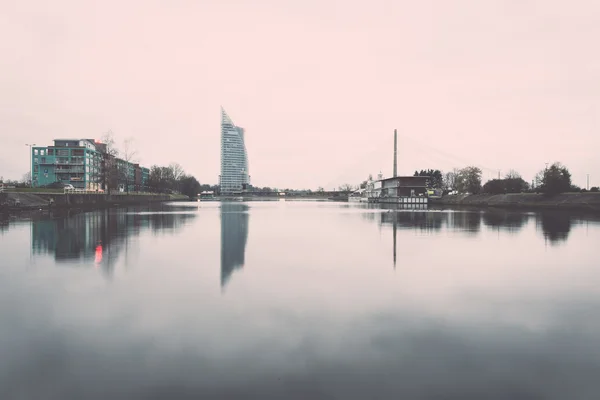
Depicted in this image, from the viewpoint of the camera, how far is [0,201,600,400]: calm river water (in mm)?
7371

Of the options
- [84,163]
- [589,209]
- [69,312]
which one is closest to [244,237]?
[69,312]

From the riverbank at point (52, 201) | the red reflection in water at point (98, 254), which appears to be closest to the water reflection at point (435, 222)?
the red reflection in water at point (98, 254)

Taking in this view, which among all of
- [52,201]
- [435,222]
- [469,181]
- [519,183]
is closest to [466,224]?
[435,222]

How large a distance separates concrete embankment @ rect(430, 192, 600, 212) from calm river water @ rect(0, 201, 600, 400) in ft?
246

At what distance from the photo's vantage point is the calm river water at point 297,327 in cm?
737

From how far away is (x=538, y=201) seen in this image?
9962 centimetres

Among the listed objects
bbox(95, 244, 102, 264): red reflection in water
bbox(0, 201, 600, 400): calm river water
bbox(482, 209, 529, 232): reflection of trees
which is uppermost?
bbox(482, 209, 529, 232): reflection of trees

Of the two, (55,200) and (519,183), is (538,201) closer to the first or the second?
(519,183)

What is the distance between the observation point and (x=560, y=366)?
8.23 meters

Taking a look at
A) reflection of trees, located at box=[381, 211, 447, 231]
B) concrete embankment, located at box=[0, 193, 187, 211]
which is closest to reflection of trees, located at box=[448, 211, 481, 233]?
reflection of trees, located at box=[381, 211, 447, 231]

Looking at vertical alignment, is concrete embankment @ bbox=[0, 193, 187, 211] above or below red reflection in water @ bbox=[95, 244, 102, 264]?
above

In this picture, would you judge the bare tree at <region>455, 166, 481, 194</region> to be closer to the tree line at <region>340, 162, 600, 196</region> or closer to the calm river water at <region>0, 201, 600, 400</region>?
the tree line at <region>340, 162, 600, 196</region>

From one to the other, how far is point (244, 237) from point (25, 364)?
81.7ft

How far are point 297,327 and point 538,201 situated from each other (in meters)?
109
